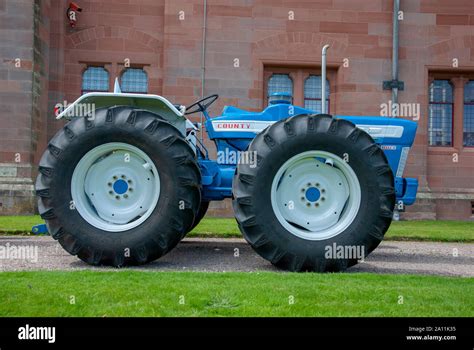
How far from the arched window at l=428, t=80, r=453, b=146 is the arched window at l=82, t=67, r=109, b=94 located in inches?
379

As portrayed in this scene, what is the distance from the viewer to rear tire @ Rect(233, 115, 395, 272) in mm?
5180

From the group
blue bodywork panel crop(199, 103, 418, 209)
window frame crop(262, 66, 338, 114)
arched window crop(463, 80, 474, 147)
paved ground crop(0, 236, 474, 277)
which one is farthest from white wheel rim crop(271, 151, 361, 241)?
arched window crop(463, 80, 474, 147)

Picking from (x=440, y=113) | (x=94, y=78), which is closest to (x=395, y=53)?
(x=440, y=113)

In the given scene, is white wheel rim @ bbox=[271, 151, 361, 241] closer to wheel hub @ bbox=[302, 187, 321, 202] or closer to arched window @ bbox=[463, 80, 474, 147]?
wheel hub @ bbox=[302, 187, 321, 202]

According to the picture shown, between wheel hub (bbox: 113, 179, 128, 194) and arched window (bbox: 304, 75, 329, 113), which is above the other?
arched window (bbox: 304, 75, 329, 113)

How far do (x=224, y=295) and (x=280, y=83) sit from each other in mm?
13890

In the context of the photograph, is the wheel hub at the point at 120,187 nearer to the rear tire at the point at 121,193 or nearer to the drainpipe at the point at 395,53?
the rear tire at the point at 121,193

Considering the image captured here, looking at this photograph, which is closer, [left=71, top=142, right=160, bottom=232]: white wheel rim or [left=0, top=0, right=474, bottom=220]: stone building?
[left=71, top=142, right=160, bottom=232]: white wheel rim

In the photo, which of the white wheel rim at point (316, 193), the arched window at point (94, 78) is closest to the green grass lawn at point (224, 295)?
the white wheel rim at point (316, 193)

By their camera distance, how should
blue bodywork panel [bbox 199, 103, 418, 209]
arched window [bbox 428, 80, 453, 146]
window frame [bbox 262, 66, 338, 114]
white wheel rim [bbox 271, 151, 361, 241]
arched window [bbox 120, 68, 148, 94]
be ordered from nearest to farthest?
white wheel rim [bbox 271, 151, 361, 241] → blue bodywork panel [bbox 199, 103, 418, 209] → window frame [bbox 262, 66, 338, 114] → arched window [bbox 120, 68, 148, 94] → arched window [bbox 428, 80, 453, 146]

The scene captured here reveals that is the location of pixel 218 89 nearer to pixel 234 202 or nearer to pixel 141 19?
pixel 141 19

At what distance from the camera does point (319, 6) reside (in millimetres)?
16797

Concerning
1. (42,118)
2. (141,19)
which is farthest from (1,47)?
(141,19)

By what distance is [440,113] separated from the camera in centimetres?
1755
